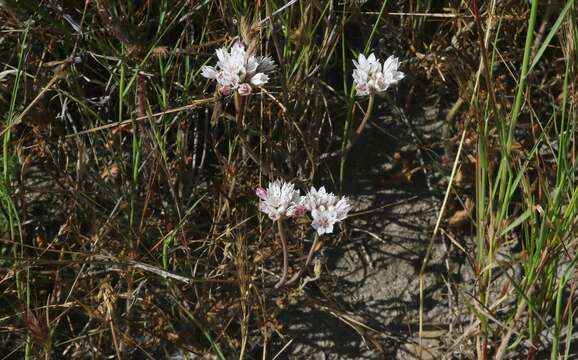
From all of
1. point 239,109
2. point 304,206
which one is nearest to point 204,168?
point 239,109

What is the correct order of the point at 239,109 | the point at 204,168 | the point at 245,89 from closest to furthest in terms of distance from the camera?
1. the point at 245,89
2. the point at 239,109
3. the point at 204,168

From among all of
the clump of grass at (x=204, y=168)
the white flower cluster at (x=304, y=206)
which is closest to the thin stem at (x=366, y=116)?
the clump of grass at (x=204, y=168)

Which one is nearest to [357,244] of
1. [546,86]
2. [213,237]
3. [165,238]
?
[213,237]

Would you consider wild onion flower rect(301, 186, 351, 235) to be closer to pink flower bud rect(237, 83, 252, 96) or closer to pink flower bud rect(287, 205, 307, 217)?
pink flower bud rect(287, 205, 307, 217)

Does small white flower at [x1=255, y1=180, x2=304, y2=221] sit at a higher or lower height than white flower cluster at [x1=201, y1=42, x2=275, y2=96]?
lower

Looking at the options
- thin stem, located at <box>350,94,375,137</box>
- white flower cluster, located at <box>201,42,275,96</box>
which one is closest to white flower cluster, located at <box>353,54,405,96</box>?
thin stem, located at <box>350,94,375,137</box>

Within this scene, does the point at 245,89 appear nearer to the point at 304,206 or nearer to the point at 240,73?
the point at 240,73
